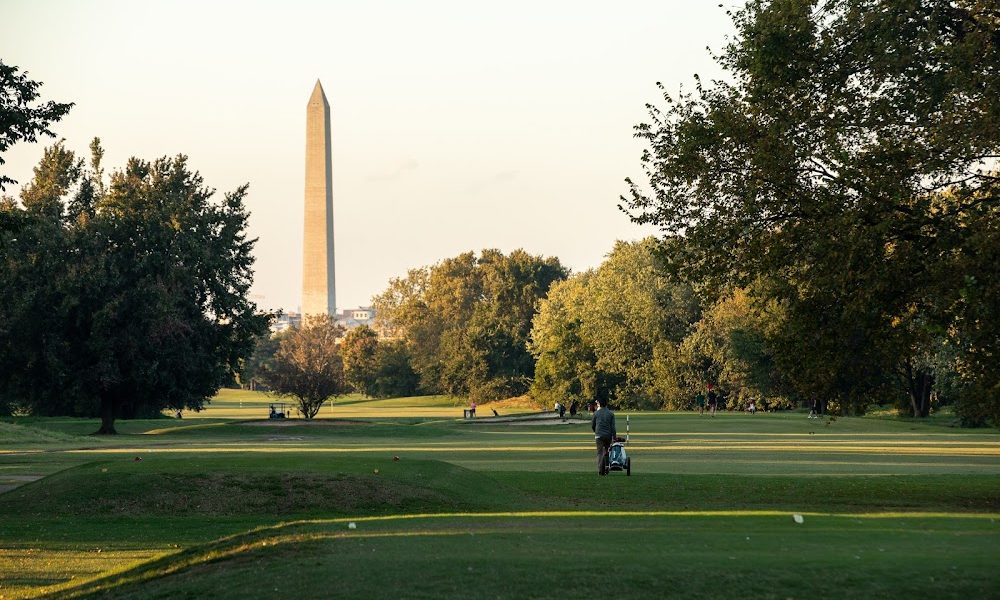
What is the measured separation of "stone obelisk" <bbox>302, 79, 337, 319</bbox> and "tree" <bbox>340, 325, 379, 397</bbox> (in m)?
11.8

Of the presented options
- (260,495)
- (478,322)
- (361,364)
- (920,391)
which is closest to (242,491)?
(260,495)

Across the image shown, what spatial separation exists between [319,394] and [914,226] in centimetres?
5579

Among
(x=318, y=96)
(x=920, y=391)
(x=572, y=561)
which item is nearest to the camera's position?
(x=572, y=561)

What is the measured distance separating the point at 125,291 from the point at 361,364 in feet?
327

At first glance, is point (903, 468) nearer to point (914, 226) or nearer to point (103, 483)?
point (914, 226)

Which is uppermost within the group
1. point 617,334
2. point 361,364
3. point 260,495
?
point 617,334

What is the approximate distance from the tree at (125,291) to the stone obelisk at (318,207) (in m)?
71.3

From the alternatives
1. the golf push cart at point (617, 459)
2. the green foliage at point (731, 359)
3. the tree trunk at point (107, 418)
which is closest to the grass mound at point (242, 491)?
the golf push cart at point (617, 459)

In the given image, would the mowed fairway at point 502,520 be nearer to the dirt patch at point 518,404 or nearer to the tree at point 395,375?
the dirt patch at point 518,404

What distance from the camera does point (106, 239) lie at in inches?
2662

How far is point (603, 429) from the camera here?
3028 cm

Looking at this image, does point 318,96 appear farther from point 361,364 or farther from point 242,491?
point 242,491

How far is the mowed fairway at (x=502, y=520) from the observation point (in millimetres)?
13117

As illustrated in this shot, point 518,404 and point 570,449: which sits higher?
point 518,404
